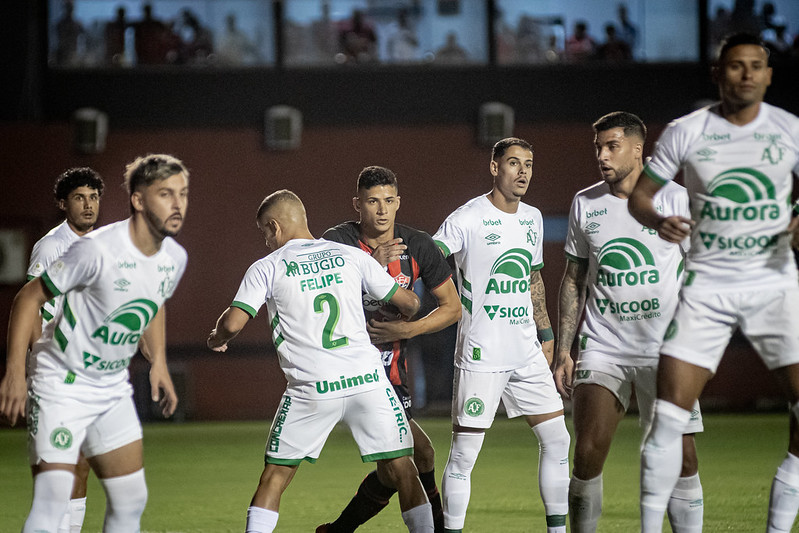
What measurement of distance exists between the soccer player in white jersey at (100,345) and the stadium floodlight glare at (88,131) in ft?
37.5

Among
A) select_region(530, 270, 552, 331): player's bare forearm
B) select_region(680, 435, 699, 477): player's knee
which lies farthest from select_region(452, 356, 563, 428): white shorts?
select_region(680, 435, 699, 477): player's knee

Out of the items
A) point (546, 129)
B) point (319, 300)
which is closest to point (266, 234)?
point (319, 300)

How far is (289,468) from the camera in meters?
4.90

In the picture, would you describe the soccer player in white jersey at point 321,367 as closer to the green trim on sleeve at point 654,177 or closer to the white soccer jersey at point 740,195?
the green trim on sleeve at point 654,177

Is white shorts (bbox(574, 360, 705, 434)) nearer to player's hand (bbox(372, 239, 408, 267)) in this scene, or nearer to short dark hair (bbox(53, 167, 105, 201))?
player's hand (bbox(372, 239, 408, 267))

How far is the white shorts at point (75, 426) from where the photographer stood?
4.26 meters

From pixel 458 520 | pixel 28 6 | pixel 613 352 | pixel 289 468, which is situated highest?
pixel 28 6

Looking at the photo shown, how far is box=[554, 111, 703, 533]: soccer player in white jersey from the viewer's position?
518 centimetres

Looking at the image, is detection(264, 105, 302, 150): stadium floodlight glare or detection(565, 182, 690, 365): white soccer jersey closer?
detection(565, 182, 690, 365): white soccer jersey

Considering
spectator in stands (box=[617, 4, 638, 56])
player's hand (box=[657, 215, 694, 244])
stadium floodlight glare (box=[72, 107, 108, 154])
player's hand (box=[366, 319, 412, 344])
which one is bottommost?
player's hand (box=[366, 319, 412, 344])

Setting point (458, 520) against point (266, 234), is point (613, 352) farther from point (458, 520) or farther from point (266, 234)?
point (266, 234)

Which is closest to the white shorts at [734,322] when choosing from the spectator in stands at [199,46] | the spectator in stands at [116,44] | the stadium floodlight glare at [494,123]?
the stadium floodlight glare at [494,123]

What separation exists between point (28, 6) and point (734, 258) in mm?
13975

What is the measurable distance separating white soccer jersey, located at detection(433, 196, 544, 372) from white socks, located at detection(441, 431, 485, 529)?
1.50 ft
